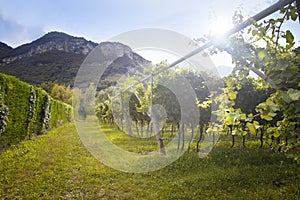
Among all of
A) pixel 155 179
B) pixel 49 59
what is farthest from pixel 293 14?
pixel 49 59

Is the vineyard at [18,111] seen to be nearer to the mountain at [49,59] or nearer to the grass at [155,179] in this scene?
the grass at [155,179]

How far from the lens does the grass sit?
4.93m

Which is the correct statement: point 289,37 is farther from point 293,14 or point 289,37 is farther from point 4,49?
point 4,49

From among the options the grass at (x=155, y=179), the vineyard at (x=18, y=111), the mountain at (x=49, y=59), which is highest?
the mountain at (x=49, y=59)

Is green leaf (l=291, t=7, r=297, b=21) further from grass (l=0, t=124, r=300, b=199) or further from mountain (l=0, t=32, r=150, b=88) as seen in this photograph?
mountain (l=0, t=32, r=150, b=88)

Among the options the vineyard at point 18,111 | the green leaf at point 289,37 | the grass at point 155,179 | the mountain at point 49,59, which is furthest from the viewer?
the mountain at point 49,59

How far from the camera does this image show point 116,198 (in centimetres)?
484

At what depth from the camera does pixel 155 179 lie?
6.00m

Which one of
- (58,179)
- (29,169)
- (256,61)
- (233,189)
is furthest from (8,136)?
(256,61)

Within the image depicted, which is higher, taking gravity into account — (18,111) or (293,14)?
(293,14)

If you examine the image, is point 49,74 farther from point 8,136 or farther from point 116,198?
point 116,198

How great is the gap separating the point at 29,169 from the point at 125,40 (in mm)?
5041

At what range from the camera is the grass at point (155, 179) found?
493 centimetres

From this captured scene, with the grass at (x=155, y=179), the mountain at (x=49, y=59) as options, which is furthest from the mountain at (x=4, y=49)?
the grass at (x=155, y=179)
